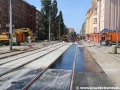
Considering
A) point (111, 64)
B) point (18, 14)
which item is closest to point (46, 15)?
point (18, 14)

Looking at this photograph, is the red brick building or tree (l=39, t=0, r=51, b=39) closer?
the red brick building

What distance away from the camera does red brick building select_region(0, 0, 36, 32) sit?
84.1 metres

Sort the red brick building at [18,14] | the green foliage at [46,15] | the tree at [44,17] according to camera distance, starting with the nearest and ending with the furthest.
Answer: the red brick building at [18,14] < the tree at [44,17] < the green foliage at [46,15]

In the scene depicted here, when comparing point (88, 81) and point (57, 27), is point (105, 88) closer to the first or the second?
point (88, 81)

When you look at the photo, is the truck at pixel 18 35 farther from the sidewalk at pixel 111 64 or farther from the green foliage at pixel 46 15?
the green foliage at pixel 46 15

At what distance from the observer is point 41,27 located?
330 ft

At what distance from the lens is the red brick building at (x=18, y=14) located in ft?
276

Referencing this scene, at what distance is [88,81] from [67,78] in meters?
1.08

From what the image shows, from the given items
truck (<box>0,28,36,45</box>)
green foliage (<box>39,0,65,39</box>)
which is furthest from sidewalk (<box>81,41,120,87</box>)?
green foliage (<box>39,0,65,39</box>)

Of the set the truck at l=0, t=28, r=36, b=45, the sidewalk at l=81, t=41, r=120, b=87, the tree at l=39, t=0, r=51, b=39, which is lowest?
the sidewalk at l=81, t=41, r=120, b=87

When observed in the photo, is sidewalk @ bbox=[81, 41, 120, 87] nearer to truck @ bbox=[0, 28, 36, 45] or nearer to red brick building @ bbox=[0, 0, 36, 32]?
truck @ bbox=[0, 28, 36, 45]

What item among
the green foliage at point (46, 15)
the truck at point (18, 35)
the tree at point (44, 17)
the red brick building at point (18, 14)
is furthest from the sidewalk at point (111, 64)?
the green foliage at point (46, 15)

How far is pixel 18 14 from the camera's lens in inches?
4094

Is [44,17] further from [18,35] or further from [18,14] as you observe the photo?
[18,35]
